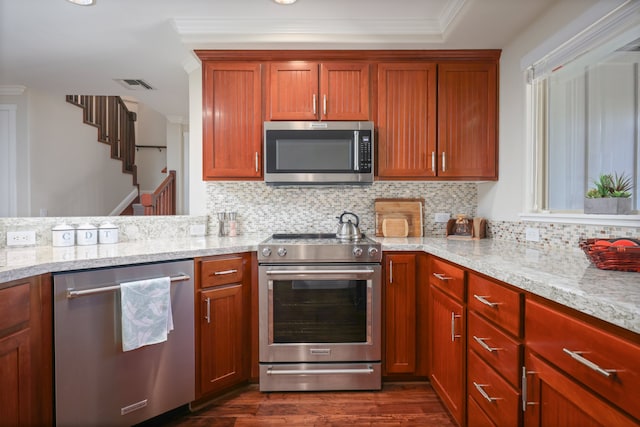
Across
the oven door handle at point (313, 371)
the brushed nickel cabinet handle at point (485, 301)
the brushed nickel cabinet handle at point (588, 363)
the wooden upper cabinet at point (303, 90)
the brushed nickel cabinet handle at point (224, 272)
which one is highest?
the wooden upper cabinet at point (303, 90)

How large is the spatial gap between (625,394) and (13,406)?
195cm

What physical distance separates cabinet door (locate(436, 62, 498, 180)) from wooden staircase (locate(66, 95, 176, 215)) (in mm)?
2796

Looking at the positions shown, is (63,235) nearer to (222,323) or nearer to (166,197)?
(222,323)

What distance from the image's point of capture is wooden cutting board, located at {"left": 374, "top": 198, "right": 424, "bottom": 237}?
8.71 ft

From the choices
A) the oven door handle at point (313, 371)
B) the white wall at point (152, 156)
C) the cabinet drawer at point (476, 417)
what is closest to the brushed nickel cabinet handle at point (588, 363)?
the cabinet drawer at point (476, 417)

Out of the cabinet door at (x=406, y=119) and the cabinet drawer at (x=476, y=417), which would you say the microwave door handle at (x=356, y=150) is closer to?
the cabinet door at (x=406, y=119)

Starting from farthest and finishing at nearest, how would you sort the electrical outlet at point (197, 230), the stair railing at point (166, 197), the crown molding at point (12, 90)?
1. the stair railing at point (166, 197)
2. the crown molding at point (12, 90)
3. the electrical outlet at point (197, 230)

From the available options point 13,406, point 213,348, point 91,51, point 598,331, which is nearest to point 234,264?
point 213,348

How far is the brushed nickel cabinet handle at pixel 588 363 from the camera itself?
80 centimetres

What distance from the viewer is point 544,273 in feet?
3.82

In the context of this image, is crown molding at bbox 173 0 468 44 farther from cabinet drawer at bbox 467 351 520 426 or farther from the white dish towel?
cabinet drawer at bbox 467 351 520 426

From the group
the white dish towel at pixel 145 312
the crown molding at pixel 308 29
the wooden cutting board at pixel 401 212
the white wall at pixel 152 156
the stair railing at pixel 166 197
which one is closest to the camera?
the white dish towel at pixel 145 312

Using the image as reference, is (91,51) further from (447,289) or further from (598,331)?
(598,331)

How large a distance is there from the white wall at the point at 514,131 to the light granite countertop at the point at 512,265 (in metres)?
0.36
